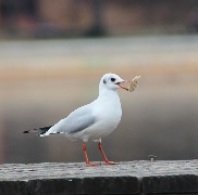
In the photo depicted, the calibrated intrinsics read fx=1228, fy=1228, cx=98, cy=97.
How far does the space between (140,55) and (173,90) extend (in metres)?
4.61

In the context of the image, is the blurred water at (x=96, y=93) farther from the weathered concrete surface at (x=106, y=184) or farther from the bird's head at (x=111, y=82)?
the weathered concrete surface at (x=106, y=184)

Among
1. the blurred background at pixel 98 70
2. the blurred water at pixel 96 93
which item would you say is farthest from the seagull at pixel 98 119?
the blurred water at pixel 96 93

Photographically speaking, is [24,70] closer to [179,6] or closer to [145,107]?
[145,107]

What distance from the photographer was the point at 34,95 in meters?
22.9

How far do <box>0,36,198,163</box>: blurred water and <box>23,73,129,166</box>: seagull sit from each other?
4.10 meters

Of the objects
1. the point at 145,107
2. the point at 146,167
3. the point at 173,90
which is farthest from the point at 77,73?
the point at 146,167

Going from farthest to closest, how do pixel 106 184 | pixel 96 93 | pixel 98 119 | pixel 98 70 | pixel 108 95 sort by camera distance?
pixel 98 70, pixel 96 93, pixel 108 95, pixel 98 119, pixel 106 184

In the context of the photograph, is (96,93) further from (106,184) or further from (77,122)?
(106,184)

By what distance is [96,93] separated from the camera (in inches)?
804

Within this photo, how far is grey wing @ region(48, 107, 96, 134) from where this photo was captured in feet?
22.4

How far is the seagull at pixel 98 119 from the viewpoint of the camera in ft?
22.2

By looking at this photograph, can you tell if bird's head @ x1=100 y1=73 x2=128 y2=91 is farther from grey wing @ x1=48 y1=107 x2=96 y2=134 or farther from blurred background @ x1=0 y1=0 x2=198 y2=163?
blurred background @ x1=0 y1=0 x2=198 y2=163

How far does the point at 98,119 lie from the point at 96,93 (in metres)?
13.6

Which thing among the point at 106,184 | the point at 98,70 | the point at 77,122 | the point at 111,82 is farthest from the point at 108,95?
the point at 98,70
